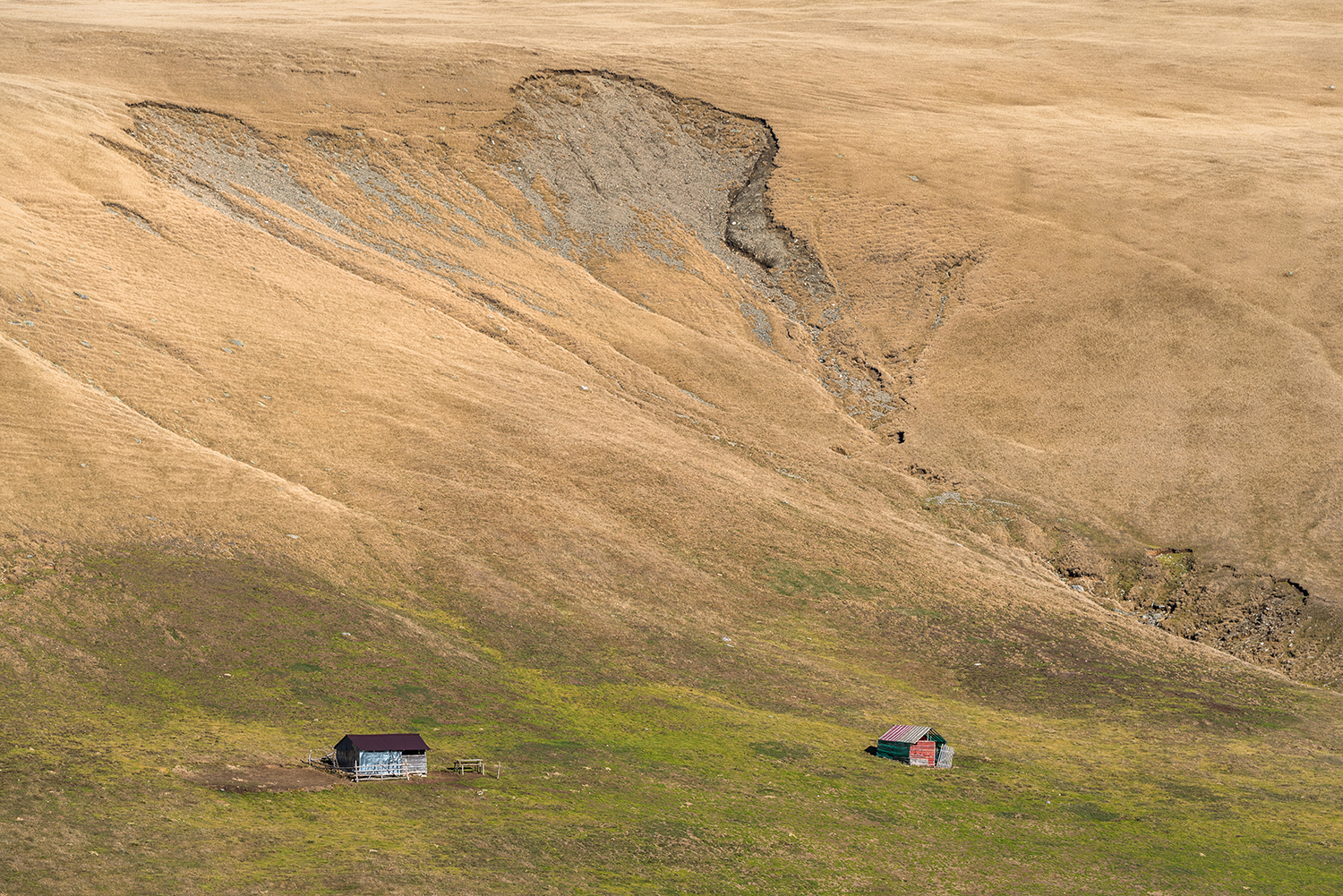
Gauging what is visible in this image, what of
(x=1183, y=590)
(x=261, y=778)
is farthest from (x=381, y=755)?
(x=1183, y=590)

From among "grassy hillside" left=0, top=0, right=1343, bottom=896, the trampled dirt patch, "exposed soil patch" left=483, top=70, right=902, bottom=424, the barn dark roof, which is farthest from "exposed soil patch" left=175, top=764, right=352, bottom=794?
"exposed soil patch" left=483, top=70, right=902, bottom=424

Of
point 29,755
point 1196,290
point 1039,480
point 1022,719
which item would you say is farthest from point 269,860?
point 1196,290

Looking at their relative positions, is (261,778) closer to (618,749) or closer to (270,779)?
(270,779)

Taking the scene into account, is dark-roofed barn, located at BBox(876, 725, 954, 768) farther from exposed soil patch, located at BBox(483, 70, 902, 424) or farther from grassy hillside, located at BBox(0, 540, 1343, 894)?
exposed soil patch, located at BBox(483, 70, 902, 424)

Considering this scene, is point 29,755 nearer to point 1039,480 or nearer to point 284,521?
point 284,521

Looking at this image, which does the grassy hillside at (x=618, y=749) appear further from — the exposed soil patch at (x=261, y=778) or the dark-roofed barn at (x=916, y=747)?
the dark-roofed barn at (x=916, y=747)
